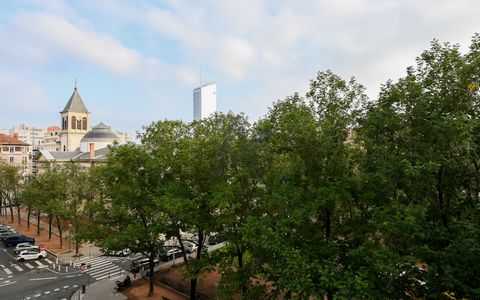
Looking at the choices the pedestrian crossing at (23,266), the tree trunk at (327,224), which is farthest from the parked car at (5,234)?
the tree trunk at (327,224)

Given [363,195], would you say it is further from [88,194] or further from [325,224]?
[88,194]

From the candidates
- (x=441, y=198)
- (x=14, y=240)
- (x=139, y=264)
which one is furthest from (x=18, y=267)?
(x=441, y=198)

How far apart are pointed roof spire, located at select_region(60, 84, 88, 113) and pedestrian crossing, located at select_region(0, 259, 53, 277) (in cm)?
6243

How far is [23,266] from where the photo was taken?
3781 cm

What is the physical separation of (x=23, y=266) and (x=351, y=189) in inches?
1462

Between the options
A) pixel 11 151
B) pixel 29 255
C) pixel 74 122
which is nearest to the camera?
pixel 29 255

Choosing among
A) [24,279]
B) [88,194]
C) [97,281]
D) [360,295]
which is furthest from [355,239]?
[88,194]

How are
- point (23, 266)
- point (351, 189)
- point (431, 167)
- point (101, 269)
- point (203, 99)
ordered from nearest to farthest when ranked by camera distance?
point (431, 167) → point (351, 189) → point (101, 269) → point (23, 266) → point (203, 99)

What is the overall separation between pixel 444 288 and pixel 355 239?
3710mm

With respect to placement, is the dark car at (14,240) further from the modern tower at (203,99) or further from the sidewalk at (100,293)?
the modern tower at (203,99)

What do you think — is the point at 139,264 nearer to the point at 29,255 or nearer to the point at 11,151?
the point at 29,255

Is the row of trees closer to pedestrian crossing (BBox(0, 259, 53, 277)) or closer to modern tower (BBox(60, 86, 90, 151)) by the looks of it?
pedestrian crossing (BBox(0, 259, 53, 277))

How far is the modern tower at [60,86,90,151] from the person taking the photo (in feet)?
310

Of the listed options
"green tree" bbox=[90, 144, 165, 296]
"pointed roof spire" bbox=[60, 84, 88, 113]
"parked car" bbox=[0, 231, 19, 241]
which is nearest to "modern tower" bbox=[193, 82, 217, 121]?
"pointed roof spire" bbox=[60, 84, 88, 113]
